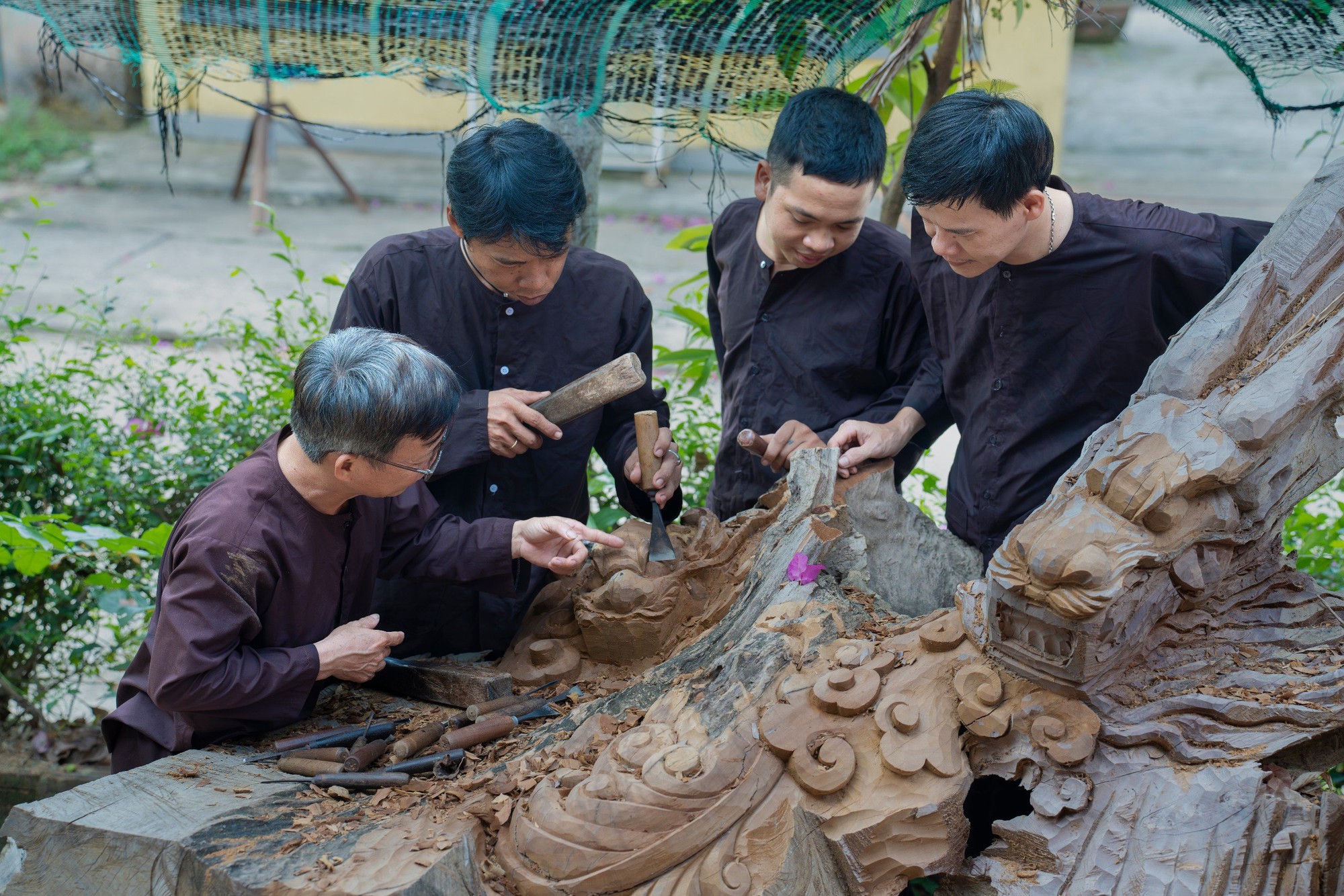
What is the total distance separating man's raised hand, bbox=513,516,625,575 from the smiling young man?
0.55 metres

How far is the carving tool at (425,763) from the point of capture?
2.23m

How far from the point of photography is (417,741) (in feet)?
7.61

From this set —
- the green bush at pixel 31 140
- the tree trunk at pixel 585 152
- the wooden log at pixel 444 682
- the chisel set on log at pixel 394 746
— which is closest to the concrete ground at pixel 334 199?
the green bush at pixel 31 140

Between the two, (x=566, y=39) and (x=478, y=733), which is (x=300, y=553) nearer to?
(x=478, y=733)

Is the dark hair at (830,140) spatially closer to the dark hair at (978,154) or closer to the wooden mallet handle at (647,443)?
the dark hair at (978,154)

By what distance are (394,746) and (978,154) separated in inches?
63.8

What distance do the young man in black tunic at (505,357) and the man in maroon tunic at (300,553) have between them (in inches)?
12.2

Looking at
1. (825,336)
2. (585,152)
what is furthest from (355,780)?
(585,152)

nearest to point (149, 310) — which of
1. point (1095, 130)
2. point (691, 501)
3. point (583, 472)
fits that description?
point (691, 501)

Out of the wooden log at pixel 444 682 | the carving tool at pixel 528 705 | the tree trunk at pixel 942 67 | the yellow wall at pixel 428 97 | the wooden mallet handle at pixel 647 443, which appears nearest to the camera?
the carving tool at pixel 528 705

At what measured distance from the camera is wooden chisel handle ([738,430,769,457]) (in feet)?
8.81

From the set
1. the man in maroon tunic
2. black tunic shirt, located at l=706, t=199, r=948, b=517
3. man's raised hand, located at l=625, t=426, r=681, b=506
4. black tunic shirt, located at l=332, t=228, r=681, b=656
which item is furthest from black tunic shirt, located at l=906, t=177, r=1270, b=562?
the man in maroon tunic

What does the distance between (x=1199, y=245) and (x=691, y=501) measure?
7.05 ft

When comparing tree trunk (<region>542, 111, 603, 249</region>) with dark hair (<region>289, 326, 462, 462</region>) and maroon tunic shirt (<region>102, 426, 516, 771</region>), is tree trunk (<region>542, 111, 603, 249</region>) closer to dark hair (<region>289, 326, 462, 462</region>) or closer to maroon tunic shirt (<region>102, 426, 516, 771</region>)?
maroon tunic shirt (<region>102, 426, 516, 771</region>)
